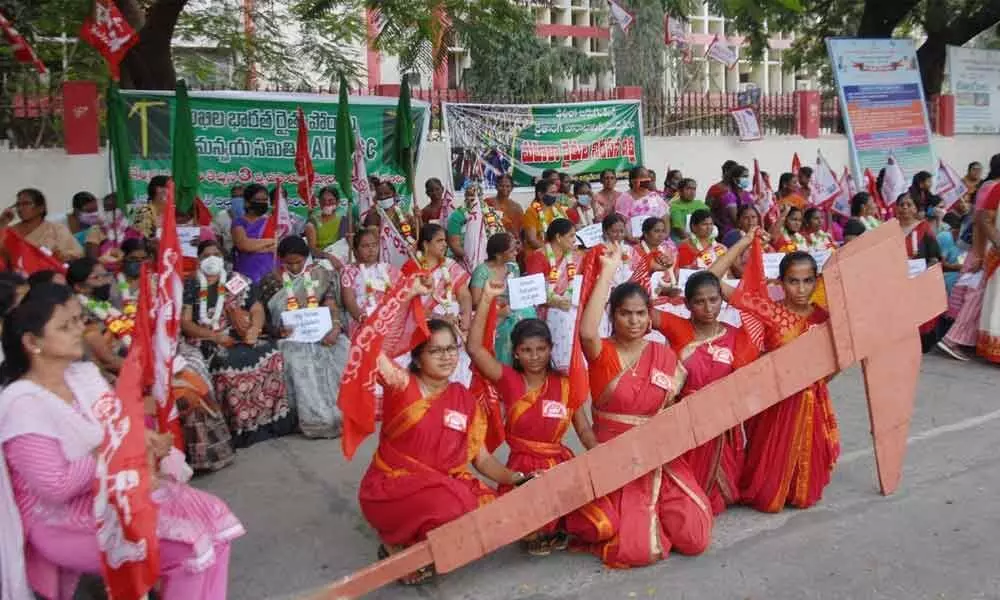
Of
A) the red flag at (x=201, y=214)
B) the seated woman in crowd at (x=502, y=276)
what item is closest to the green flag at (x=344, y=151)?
the red flag at (x=201, y=214)

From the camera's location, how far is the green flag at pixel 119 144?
7.43 metres

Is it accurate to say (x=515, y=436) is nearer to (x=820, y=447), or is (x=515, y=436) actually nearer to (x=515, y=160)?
(x=820, y=447)

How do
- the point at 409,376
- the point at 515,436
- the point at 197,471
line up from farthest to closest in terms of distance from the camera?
the point at 197,471, the point at 515,436, the point at 409,376

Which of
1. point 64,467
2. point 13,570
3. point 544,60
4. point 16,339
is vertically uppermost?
point 544,60

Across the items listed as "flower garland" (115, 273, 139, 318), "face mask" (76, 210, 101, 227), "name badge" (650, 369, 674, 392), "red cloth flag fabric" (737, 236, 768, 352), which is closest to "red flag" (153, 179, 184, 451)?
"name badge" (650, 369, 674, 392)

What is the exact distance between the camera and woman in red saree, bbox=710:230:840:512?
15.1 ft

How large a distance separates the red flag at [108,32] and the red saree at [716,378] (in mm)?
5649

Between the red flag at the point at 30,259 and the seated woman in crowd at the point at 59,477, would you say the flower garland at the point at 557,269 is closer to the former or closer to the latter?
the red flag at the point at 30,259

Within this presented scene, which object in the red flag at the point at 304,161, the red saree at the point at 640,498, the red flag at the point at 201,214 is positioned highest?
the red flag at the point at 304,161

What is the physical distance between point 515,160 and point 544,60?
10.2 meters

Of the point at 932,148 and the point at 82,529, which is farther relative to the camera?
the point at 932,148

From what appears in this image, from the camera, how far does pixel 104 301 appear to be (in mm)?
5562

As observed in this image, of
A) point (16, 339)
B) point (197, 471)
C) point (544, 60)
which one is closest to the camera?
point (16, 339)

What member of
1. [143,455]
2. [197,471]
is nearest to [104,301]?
[197,471]
